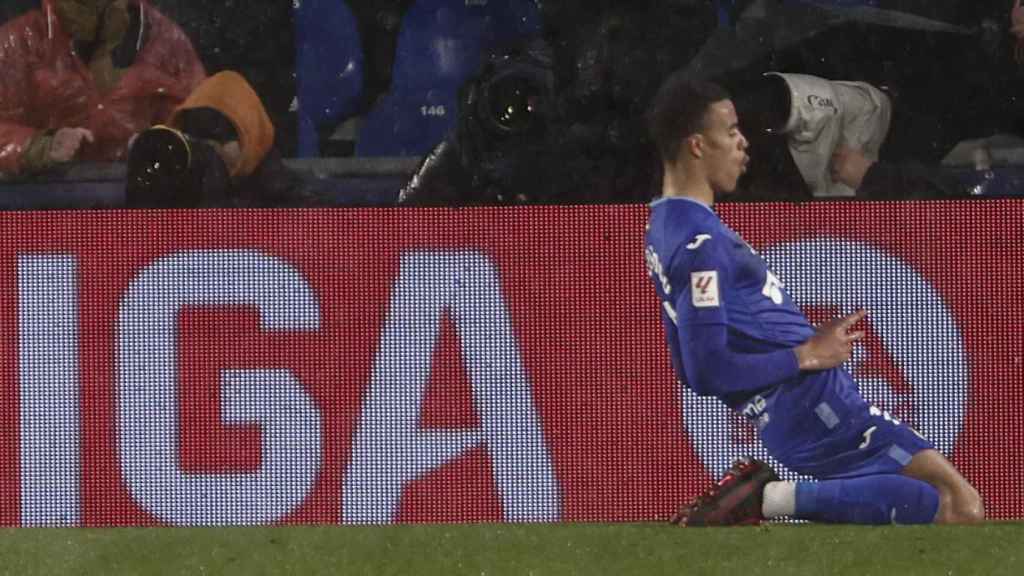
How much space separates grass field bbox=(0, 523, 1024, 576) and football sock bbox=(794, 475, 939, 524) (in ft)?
1.91

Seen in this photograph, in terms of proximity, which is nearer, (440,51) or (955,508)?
(955,508)

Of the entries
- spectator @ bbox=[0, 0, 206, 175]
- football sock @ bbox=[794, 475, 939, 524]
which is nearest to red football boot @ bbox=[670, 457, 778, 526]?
football sock @ bbox=[794, 475, 939, 524]

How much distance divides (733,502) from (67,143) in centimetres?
298

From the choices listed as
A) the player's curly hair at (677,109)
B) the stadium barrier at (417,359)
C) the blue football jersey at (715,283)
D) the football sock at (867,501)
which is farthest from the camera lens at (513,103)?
the football sock at (867,501)

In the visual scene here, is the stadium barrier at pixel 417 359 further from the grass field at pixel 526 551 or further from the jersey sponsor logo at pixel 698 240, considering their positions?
the grass field at pixel 526 551

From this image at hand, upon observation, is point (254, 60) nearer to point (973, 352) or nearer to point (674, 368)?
point (674, 368)

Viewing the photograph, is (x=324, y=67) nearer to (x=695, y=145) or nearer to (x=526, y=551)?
(x=695, y=145)

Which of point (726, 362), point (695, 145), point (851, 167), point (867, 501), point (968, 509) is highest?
point (695, 145)

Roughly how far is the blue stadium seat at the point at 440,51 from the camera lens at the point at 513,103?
0.12 meters

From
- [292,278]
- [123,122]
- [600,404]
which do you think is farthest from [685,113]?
[123,122]

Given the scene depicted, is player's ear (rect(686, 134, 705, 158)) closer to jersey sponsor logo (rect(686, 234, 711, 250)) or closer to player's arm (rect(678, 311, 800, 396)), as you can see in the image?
jersey sponsor logo (rect(686, 234, 711, 250))

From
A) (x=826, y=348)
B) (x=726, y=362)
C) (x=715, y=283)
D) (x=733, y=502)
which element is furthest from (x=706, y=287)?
(x=733, y=502)

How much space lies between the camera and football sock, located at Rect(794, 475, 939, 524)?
6449 millimetres

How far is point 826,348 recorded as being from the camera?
6.84 meters
